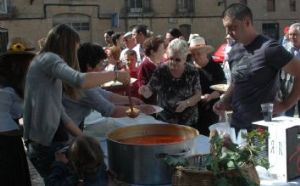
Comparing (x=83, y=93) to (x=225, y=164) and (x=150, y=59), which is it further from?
(x=150, y=59)

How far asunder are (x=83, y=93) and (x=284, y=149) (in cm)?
133

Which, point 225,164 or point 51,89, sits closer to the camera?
point 225,164

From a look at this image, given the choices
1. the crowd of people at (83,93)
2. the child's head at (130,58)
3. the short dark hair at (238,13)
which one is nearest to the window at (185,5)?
the child's head at (130,58)

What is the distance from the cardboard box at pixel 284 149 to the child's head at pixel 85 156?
0.73 meters

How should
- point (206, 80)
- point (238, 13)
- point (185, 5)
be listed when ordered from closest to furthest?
point (238, 13)
point (206, 80)
point (185, 5)

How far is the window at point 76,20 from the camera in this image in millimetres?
21922

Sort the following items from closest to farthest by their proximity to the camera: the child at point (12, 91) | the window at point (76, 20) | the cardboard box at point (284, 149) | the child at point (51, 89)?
the cardboard box at point (284, 149)
the child at point (51, 89)
the child at point (12, 91)
the window at point (76, 20)

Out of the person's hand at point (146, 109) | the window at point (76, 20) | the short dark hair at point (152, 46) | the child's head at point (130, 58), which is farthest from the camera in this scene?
the window at point (76, 20)

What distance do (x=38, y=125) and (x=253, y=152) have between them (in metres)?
1.18

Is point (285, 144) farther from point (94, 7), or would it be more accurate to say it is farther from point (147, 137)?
point (94, 7)

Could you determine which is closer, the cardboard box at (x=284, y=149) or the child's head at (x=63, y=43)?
the cardboard box at (x=284, y=149)

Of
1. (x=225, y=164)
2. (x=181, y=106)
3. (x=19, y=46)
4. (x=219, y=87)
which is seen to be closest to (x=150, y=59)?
(x=219, y=87)

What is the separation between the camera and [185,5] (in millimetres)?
24500

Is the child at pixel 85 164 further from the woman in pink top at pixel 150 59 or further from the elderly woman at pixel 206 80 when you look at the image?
the woman in pink top at pixel 150 59
